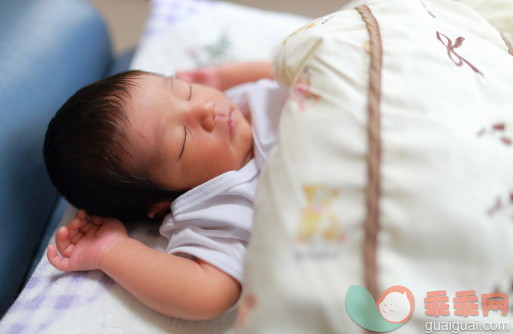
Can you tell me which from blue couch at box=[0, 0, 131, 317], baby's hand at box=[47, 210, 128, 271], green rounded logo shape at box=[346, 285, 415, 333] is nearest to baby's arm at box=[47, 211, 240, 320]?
baby's hand at box=[47, 210, 128, 271]

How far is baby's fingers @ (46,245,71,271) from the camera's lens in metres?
0.73

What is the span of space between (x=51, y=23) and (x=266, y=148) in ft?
1.95

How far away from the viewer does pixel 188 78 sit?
1018mm

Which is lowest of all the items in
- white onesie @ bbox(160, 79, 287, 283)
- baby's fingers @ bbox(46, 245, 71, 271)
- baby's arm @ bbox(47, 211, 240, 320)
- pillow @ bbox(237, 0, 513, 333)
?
baby's fingers @ bbox(46, 245, 71, 271)

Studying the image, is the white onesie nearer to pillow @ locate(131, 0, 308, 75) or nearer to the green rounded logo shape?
the green rounded logo shape

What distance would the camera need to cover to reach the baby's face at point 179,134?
730mm

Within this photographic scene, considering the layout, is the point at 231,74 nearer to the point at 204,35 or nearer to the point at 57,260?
the point at 204,35

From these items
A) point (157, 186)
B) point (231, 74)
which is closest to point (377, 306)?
point (157, 186)

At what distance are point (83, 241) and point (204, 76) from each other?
1.53ft

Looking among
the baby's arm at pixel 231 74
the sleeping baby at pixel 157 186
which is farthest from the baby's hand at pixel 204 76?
the sleeping baby at pixel 157 186

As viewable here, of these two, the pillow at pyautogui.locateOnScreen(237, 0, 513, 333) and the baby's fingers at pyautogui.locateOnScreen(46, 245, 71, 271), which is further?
the baby's fingers at pyautogui.locateOnScreen(46, 245, 71, 271)

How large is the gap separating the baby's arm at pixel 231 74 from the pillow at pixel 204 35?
4.3 inches

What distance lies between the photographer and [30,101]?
86 cm

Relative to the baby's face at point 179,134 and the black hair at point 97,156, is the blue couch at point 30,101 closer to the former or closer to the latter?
the black hair at point 97,156
